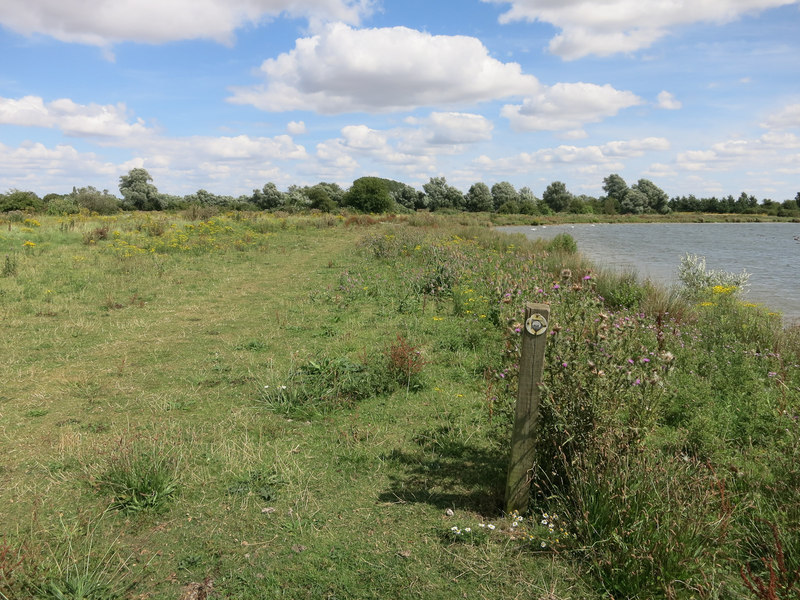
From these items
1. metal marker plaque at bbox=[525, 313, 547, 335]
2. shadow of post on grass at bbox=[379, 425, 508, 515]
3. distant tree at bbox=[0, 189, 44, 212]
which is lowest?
shadow of post on grass at bbox=[379, 425, 508, 515]

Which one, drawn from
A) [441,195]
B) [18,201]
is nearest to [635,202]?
[441,195]

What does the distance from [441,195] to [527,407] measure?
82793 mm

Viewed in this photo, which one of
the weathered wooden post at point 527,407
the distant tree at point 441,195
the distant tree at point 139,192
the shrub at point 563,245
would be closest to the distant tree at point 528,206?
the distant tree at point 441,195

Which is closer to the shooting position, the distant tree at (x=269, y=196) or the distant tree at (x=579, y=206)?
the distant tree at (x=269, y=196)

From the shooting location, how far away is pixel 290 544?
3.37 meters

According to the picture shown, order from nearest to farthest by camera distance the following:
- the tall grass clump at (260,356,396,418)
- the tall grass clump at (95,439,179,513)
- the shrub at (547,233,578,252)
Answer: the tall grass clump at (95,439,179,513), the tall grass clump at (260,356,396,418), the shrub at (547,233,578,252)

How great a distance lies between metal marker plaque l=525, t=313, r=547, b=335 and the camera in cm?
321

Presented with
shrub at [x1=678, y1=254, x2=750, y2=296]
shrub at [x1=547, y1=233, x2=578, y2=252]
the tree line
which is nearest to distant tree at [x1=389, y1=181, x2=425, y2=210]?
the tree line

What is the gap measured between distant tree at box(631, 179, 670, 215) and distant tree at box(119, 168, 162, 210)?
263 ft

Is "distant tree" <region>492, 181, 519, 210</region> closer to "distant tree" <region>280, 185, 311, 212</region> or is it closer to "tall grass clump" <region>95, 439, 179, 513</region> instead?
"distant tree" <region>280, 185, 311, 212</region>

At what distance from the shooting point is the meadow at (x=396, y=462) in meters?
2.97

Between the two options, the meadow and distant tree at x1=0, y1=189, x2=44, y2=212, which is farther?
distant tree at x1=0, y1=189, x2=44, y2=212

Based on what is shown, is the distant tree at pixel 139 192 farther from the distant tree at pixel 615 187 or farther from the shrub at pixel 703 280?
the distant tree at pixel 615 187

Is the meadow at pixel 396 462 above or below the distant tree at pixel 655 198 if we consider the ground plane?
below
